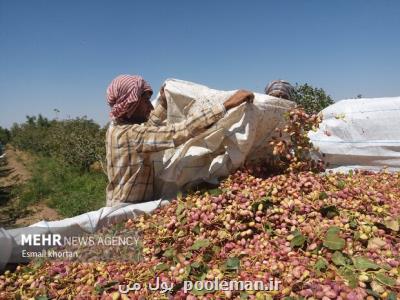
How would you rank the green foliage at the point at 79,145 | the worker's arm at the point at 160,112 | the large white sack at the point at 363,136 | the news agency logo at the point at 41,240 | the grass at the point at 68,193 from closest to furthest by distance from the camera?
the news agency logo at the point at 41,240 < the large white sack at the point at 363,136 < the worker's arm at the point at 160,112 < the grass at the point at 68,193 < the green foliage at the point at 79,145

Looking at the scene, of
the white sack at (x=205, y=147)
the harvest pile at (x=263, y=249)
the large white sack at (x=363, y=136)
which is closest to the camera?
the harvest pile at (x=263, y=249)

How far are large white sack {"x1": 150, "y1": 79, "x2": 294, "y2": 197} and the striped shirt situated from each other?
10cm

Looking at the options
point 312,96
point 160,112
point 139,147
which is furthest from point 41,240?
point 312,96

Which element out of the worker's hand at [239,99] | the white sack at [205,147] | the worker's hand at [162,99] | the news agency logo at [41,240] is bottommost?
the news agency logo at [41,240]

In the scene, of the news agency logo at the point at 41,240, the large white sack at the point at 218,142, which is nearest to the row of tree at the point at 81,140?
the large white sack at the point at 218,142

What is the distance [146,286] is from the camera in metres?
1.72

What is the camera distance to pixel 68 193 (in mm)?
7855

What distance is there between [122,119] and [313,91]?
4438mm

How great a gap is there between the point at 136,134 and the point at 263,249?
1263 millimetres

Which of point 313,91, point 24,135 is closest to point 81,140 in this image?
point 313,91

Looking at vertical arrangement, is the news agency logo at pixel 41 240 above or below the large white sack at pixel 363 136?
below

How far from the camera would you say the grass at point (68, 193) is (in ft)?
20.1

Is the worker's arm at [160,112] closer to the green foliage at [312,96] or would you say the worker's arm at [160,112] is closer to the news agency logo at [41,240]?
the news agency logo at [41,240]

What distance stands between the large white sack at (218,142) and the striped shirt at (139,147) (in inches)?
3.8
